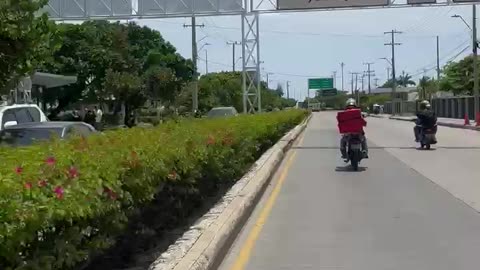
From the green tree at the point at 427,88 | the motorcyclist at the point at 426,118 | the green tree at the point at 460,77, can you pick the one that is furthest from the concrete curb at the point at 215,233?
the green tree at the point at 427,88

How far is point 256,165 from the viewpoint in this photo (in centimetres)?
1839

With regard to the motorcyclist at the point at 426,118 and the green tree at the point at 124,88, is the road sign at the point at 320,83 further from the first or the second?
the motorcyclist at the point at 426,118

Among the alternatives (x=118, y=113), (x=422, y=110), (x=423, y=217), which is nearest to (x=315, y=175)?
(x=423, y=217)

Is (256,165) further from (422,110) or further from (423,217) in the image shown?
→ (422,110)

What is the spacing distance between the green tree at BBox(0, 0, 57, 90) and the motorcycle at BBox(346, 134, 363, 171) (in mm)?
7866

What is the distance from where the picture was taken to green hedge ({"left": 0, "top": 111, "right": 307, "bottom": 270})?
4523 millimetres

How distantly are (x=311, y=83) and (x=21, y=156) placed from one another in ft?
410

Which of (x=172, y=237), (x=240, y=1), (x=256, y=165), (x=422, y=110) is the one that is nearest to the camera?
(x=172, y=237)

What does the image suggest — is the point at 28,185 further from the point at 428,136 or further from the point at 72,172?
the point at 428,136

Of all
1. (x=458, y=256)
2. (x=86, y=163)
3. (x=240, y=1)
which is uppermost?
(x=240, y=1)

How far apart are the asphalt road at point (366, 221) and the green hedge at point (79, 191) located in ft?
4.48

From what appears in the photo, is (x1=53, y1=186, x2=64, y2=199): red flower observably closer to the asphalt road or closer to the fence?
the asphalt road

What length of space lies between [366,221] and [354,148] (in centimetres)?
824

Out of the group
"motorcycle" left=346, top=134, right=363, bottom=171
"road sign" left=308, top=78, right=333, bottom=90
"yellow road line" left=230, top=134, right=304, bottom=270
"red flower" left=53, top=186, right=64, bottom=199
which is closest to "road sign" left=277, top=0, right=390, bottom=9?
"motorcycle" left=346, top=134, right=363, bottom=171
